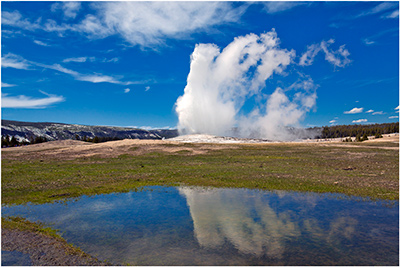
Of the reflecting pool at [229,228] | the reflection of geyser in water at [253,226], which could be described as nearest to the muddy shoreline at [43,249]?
the reflecting pool at [229,228]

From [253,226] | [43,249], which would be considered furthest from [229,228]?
[43,249]

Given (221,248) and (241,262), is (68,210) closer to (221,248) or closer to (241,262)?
(221,248)

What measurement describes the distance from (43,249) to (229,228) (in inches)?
378

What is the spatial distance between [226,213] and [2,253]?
12.4 m

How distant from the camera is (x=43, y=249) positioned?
11.8 metres

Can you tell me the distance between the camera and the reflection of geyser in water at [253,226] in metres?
12.4

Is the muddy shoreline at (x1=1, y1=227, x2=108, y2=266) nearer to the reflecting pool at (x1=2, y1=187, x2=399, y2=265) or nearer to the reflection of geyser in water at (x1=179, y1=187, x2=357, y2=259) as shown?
the reflecting pool at (x1=2, y1=187, x2=399, y2=265)

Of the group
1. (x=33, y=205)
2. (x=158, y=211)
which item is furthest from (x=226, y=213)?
(x=33, y=205)

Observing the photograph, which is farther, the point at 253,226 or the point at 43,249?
the point at 253,226

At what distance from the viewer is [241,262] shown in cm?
1070

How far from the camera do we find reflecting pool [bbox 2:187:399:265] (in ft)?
36.9

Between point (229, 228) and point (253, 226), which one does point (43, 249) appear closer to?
point (229, 228)

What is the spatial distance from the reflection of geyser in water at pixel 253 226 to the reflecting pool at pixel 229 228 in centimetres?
5

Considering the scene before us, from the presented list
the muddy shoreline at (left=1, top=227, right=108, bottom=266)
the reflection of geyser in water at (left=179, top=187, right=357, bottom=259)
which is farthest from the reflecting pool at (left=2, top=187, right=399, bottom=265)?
the muddy shoreline at (left=1, top=227, right=108, bottom=266)
